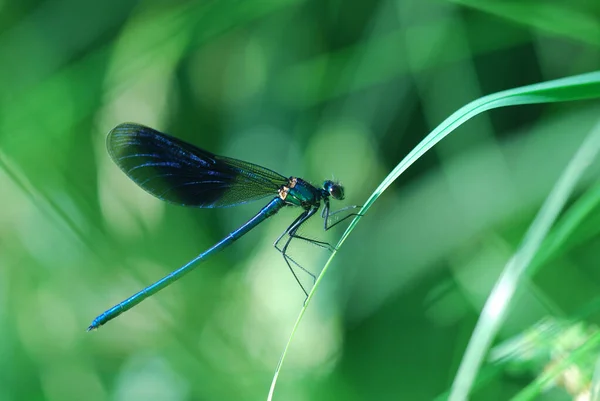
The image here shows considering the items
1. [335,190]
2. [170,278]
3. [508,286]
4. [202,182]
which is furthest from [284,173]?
[508,286]

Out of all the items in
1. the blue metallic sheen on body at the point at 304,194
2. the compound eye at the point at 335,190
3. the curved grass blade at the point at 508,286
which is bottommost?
the curved grass blade at the point at 508,286

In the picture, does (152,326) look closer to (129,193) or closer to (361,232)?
(129,193)

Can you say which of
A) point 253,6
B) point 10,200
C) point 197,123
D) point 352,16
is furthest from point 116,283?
point 352,16

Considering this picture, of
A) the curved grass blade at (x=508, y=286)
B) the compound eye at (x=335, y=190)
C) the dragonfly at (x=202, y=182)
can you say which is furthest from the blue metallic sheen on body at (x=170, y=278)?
the curved grass blade at (x=508, y=286)

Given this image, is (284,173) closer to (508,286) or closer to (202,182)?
(202,182)

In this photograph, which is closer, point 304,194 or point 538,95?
point 538,95

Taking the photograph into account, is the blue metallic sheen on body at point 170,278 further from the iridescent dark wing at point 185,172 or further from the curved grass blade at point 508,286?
the curved grass blade at point 508,286
